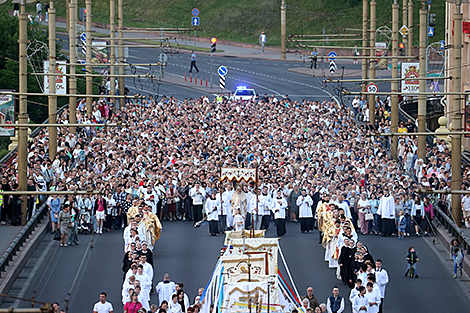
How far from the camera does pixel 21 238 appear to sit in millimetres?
23969

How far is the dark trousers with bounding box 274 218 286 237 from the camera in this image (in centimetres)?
2680

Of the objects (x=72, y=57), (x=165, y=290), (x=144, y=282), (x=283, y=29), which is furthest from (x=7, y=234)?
(x=283, y=29)

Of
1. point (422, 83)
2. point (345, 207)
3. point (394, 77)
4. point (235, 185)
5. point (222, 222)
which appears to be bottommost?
point (222, 222)

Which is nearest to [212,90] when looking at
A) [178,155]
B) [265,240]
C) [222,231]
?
[178,155]

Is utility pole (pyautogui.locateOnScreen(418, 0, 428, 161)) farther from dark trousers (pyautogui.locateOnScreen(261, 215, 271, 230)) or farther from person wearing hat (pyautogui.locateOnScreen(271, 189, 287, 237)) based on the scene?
dark trousers (pyautogui.locateOnScreen(261, 215, 271, 230))

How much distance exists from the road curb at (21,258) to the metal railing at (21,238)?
13 centimetres

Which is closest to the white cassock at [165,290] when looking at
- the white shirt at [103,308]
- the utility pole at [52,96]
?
the white shirt at [103,308]

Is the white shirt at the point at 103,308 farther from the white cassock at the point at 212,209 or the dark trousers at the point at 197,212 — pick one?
the dark trousers at the point at 197,212

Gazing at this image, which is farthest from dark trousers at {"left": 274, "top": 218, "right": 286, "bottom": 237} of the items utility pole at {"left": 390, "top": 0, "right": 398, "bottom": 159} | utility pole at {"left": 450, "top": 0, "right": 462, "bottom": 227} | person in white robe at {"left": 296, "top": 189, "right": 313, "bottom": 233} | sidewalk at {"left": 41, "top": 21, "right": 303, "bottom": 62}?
sidewalk at {"left": 41, "top": 21, "right": 303, "bottom": 62}

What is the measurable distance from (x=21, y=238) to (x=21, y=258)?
3.81 feet

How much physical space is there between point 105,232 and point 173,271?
4.86 metres

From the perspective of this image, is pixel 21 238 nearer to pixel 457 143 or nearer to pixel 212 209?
pixel 212 209

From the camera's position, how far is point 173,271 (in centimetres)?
2322

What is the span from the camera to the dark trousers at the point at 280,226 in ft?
87.9
